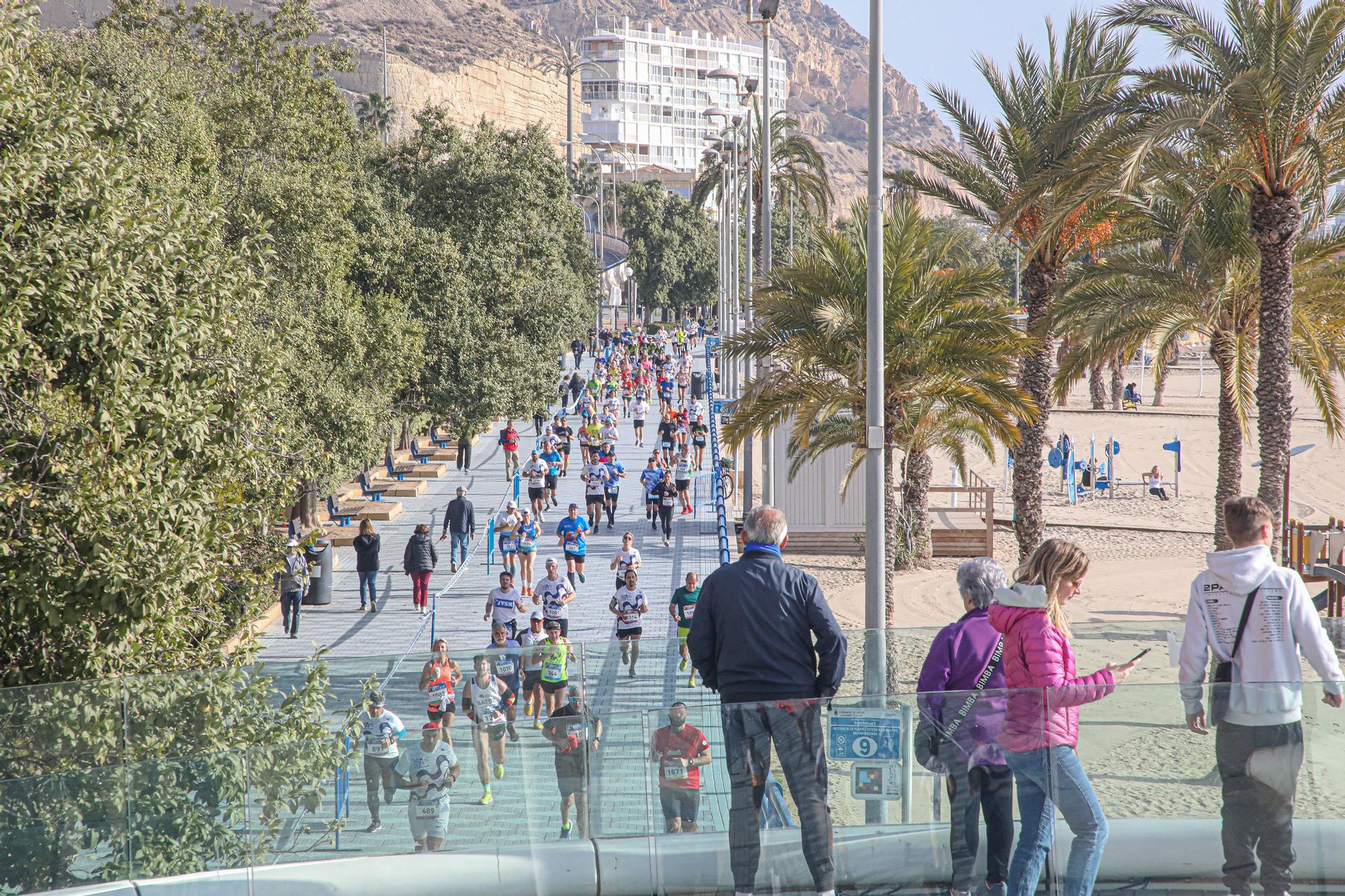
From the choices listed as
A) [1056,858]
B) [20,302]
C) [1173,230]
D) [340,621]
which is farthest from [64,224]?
[1173,230]

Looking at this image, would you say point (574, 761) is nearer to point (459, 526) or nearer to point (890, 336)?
point (890, 336)

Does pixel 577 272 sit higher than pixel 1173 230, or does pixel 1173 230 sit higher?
pixel 577 272

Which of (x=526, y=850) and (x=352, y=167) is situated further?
(x=352, y=167)

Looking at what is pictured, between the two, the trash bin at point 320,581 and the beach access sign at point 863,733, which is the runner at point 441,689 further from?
the trash bin at point 320,581

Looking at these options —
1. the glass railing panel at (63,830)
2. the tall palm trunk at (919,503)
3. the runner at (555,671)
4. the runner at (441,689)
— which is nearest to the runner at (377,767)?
the runner at (441,689)

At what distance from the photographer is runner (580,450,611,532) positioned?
84.1 feet

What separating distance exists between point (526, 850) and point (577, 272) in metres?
45.6

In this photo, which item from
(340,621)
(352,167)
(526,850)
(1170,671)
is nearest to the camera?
(526,850)

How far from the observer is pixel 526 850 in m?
6.29

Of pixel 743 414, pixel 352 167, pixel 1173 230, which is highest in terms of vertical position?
pixel 352 167

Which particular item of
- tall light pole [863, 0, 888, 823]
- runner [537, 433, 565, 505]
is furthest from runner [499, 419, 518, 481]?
tall light pole [863, 0, 888, 823]

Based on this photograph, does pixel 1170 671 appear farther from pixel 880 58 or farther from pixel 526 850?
pixel 880 58

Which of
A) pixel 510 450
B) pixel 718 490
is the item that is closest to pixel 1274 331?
pixel 718 490

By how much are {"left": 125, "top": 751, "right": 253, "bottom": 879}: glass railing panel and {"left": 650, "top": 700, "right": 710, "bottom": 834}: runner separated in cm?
208
